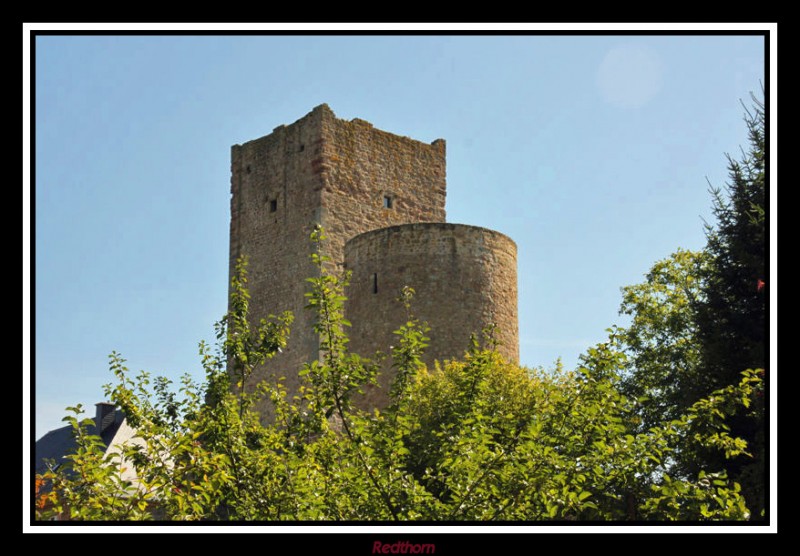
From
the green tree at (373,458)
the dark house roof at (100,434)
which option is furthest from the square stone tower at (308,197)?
the dark house roof at (100,434)

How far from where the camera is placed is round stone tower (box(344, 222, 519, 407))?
22.1 m

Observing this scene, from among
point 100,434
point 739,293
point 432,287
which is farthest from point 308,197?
point 100,434

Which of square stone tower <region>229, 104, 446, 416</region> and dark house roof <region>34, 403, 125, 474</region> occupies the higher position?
square stone tower <region>229, 104, 446, 416</region>

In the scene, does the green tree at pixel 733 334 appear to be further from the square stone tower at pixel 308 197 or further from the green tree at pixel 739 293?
the square stone tower at pixel 308 197

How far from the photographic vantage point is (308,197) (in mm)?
25609

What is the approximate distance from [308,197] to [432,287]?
16.1ft

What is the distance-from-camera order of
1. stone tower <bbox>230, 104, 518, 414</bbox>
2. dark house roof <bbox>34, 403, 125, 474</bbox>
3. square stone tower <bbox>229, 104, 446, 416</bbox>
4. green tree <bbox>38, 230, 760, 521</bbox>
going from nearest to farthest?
green tree <bbox>38, 230, 760, 521</bbox>, stone tower <bbox>230, 104, 518, 414</bbox>, square stone tower <bbox>229, 104, 446, 416</bbox>, dark house roof <bbox>34, 403, 125, 474</bbox>

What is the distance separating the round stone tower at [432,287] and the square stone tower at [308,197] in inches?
76.2

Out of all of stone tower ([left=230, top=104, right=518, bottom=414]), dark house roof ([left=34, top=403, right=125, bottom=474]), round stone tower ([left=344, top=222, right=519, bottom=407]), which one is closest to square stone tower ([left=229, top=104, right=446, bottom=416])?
stone tower ([left=230, top=104, right=518, bottom=414])

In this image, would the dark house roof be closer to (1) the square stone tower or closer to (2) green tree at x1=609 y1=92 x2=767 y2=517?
(1) the square stone tower

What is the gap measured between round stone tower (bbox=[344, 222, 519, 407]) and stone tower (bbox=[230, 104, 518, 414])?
0.03m

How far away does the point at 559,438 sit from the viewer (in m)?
9.21
